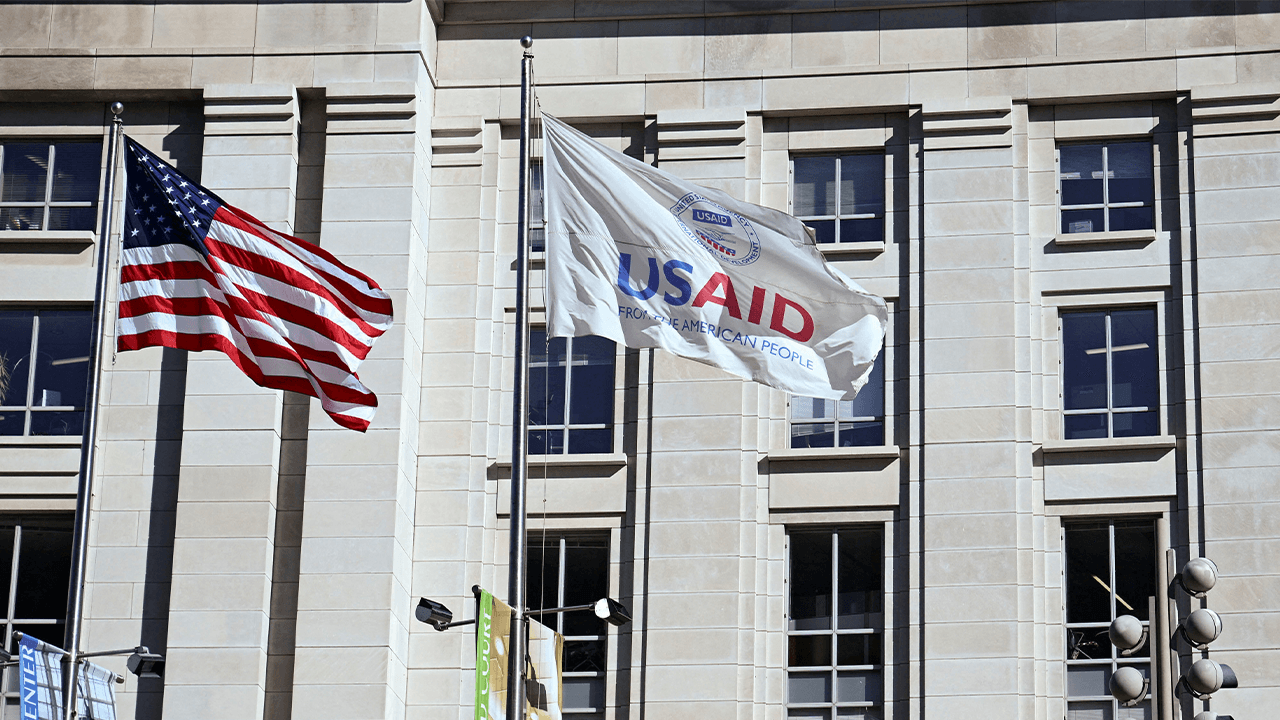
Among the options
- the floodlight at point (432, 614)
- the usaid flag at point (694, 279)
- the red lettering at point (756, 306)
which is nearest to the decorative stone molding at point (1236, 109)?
the usaid flag at point (694, 279)

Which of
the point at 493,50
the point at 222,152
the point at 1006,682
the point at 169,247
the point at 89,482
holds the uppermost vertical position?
the point at 493,50

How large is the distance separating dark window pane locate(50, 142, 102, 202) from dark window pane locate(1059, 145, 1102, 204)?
15810 mm

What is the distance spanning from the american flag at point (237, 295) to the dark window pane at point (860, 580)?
9.53 metres

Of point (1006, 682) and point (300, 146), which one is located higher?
point (300, 146)

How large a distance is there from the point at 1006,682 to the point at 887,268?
681 centimetres

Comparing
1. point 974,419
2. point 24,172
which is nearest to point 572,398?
point 974,419

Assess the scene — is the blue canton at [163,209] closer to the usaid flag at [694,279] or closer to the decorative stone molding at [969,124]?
the usaid flag at [694,279]

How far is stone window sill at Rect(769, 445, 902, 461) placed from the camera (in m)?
27.7

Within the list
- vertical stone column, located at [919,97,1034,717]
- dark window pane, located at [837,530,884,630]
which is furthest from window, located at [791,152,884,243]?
dark window pane, located at [837,530,884,630]

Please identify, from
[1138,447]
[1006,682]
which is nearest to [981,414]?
[1138,447]

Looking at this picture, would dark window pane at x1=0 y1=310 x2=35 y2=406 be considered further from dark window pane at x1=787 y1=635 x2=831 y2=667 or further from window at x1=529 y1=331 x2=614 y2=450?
dark window pane at x1=787 y1=635 x2=831 y2=667

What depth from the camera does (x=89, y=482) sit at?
20.8 metres

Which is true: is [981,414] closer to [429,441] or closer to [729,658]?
[729,658]

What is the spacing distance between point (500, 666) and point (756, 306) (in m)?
5.00
